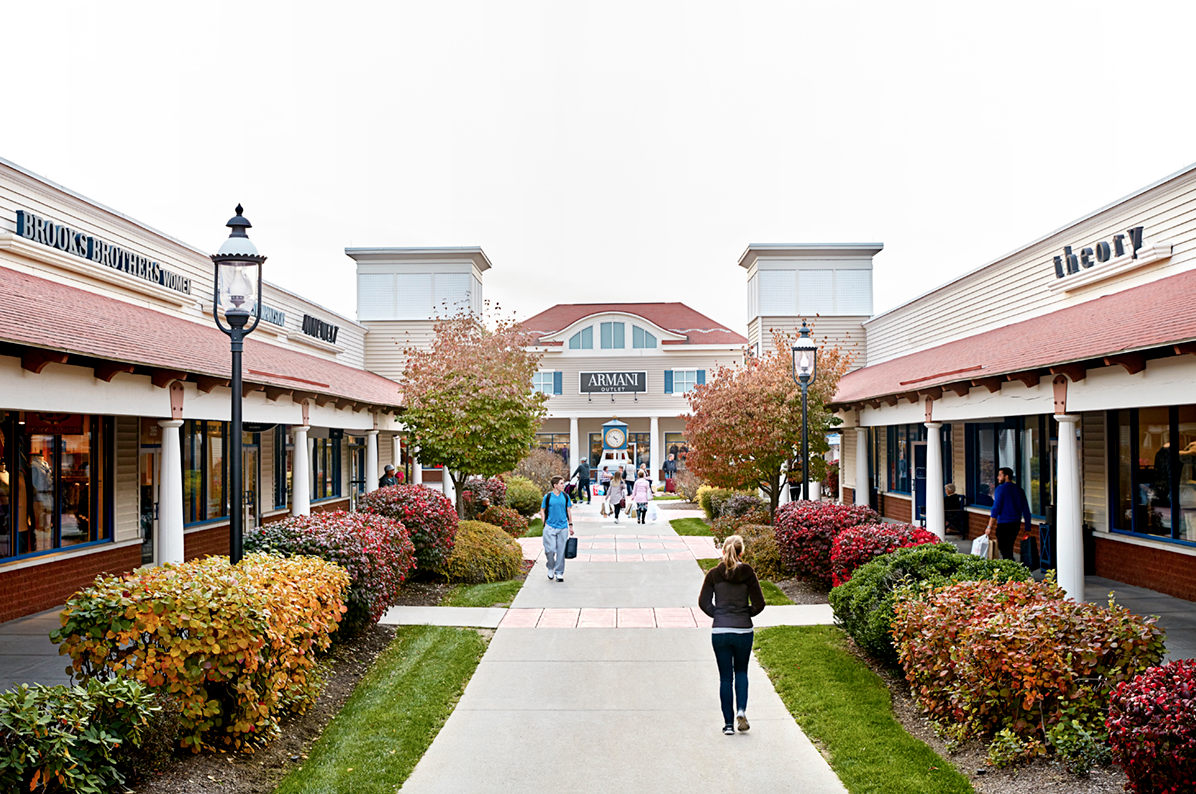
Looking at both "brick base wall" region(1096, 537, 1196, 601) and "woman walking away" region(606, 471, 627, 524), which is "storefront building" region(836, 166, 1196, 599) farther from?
"woman walking away" region(606, 471, 627, 524)

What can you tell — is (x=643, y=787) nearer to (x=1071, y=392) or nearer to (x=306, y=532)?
(x=306, y=532)

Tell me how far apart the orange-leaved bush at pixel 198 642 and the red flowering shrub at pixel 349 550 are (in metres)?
2.56

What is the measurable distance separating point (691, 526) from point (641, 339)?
827 inches

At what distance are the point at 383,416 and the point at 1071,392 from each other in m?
18.1

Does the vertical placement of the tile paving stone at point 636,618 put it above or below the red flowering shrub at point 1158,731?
below

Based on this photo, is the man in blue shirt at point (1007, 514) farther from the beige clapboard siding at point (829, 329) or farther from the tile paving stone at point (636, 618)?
the beige clapboard siding at point (829, 329)

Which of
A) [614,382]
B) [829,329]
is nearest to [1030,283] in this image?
[829,329]

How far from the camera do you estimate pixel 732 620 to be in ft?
23.9

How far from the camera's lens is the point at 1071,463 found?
34.6 feet

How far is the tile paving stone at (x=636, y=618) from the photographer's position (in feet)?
38.1

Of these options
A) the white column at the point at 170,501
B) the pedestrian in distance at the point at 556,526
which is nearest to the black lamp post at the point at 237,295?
the white column at the point at 170,501

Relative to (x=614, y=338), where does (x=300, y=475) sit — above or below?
below

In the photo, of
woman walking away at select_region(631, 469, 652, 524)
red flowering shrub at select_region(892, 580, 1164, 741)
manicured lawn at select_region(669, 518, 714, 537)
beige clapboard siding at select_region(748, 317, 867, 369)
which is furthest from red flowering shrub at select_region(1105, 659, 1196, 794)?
beige clapboard siding at select_region(748, 317, 867, 369)

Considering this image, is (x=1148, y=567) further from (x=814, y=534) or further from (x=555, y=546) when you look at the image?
(x=555, y=546)
